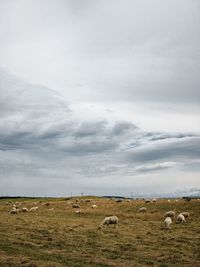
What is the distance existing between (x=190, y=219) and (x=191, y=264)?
86.1 ft

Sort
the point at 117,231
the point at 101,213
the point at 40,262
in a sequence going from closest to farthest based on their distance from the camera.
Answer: the point at 40,262
the point at 117,231
the point at 101,213

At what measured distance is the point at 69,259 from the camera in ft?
79.4

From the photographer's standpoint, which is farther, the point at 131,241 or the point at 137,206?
the point at 137,206

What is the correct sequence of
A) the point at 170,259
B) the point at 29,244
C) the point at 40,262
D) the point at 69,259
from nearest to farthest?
1. the point at 40,262
2. the point at 69,259
3. the point at 170,259
4. the point at 29,244

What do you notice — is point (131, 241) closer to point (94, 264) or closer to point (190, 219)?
point (94, 264)

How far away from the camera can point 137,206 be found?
66875mm

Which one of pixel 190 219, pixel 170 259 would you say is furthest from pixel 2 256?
pixel 190 219

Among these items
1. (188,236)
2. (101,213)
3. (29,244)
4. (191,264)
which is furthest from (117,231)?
(101,213)

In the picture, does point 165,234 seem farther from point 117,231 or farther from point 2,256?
point 2,256

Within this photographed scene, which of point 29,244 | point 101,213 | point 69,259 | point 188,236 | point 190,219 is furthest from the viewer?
point 101,213

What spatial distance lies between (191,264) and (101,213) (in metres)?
39.9

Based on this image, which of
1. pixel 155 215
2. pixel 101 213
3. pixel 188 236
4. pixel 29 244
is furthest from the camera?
pixel 101 213

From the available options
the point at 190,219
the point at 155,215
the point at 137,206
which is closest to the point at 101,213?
the point at 137,206

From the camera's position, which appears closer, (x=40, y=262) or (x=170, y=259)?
(x=40, y=262)
